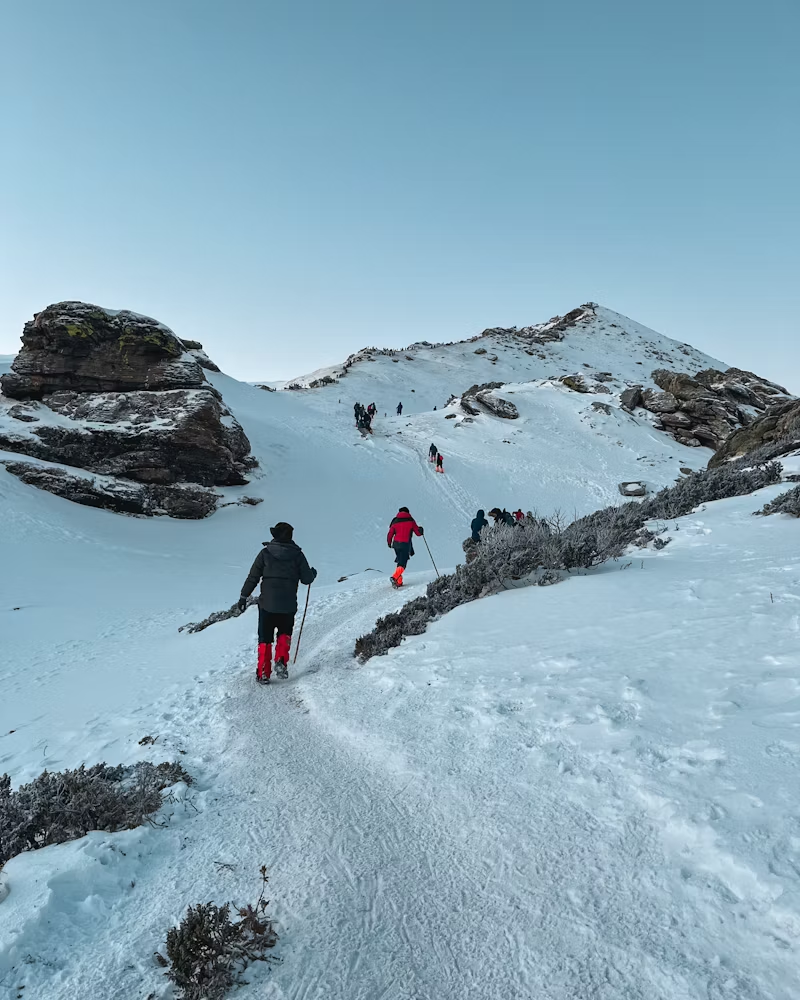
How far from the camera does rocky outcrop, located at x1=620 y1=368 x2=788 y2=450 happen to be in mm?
35906

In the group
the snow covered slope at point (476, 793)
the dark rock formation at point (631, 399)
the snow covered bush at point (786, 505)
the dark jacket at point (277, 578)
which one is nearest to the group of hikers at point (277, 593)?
the dark jacket at point (277, 578)

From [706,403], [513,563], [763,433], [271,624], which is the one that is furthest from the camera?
[706,403]

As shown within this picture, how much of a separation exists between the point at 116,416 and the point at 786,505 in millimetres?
22931

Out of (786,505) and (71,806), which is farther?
(786,505)

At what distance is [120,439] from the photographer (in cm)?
2138

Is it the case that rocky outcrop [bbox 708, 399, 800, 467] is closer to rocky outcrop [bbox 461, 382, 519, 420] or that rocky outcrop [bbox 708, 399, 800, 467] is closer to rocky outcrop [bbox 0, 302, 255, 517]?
rocky outcrop [bbox 0, 302, 255, 517]

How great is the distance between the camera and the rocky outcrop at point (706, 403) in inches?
1414

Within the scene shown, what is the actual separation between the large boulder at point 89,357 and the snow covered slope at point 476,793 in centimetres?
1638

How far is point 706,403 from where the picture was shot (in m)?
36.7

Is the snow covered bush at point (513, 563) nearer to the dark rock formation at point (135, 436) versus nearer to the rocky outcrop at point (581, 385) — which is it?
the dark rock formation at point (135, 436)

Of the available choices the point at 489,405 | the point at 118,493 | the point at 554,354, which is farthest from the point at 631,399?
the point at 118,493

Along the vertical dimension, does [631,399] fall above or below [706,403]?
above

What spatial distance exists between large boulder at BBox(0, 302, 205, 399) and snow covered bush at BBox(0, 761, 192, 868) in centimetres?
2247

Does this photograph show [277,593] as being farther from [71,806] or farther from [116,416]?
[116,416]
